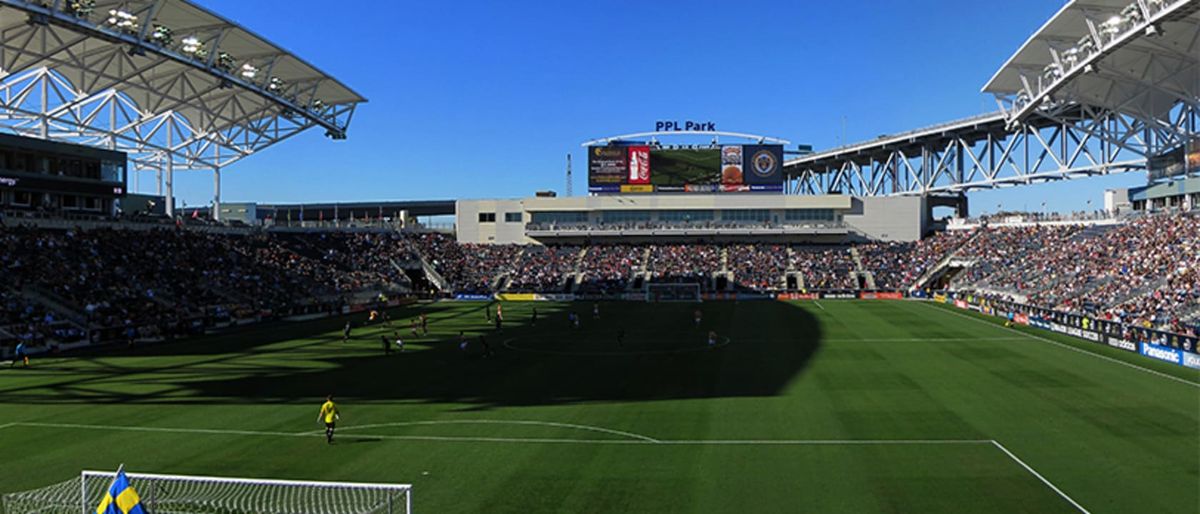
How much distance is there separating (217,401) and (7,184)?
4272 centimetres

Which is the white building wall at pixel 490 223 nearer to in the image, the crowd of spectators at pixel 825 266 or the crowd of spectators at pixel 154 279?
the crowd of spectators at pixel 154 279

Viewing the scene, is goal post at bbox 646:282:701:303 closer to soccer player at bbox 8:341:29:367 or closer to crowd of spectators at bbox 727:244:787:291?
crowd of spectators at bbox 727:244:787:291

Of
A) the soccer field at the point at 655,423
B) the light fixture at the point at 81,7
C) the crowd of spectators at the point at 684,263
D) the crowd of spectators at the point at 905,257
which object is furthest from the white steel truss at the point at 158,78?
the crowd of spectators at the point at 905,257

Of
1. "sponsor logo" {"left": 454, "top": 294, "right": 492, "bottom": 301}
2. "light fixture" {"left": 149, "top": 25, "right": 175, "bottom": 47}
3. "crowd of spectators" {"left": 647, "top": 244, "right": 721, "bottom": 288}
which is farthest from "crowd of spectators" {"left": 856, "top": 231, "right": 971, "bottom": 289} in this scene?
"light fixture" {"left": 149, "top": 25, "right": 175, "bottom": 47}

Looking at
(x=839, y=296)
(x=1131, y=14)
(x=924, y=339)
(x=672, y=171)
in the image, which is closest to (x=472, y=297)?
(x=672, y=171)

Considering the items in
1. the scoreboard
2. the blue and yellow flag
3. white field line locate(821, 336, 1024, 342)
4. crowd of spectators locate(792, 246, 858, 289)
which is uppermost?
the scoreboard

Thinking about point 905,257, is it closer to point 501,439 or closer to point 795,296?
point 795,296

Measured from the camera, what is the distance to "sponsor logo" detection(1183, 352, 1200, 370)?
32594 millimetres

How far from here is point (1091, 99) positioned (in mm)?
59250

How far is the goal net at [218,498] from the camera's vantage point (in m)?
15.4

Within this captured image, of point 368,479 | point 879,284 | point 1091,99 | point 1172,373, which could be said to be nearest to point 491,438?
point 368,479

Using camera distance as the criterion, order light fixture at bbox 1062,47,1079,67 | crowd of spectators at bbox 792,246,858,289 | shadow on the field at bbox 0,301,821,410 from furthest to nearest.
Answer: crowd of spectators at bbox 792,246,858,289 < light fixture at bbox 1062,47,1079,67 < shadow on the field at bbox 0,301,821,410

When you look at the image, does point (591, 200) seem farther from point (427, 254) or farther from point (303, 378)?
point (303, 378)

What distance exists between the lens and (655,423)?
23.6 m
